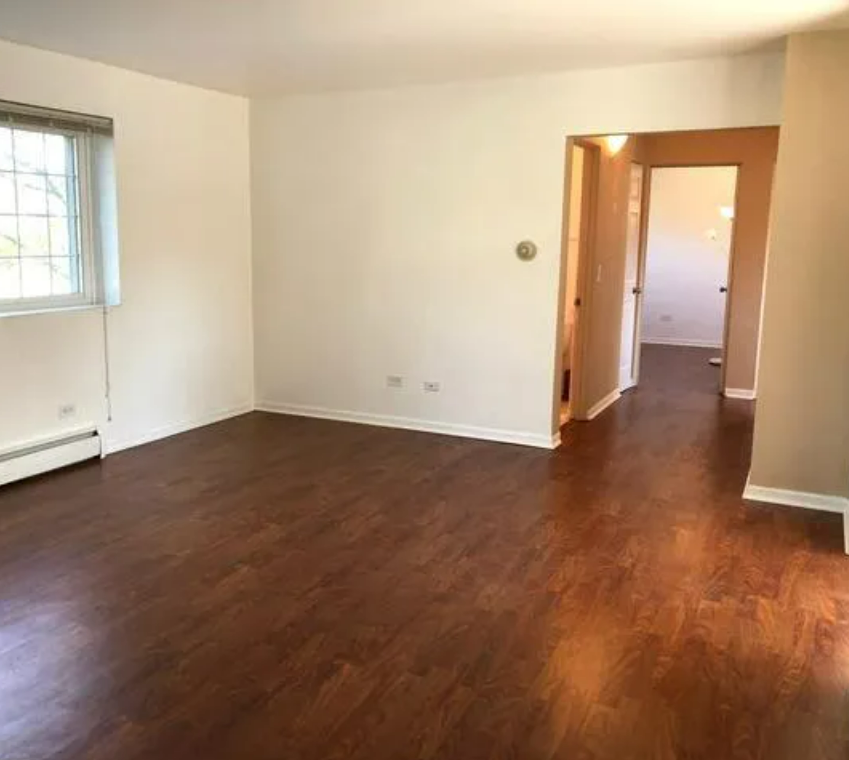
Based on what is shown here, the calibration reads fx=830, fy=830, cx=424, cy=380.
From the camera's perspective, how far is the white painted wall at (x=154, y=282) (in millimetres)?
4730

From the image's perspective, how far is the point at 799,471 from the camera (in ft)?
14.6

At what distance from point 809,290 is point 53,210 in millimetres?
4304

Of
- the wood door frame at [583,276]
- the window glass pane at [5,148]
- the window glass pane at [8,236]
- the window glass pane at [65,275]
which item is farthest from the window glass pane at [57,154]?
the wood door frame at [583,276]

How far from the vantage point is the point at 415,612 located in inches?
124

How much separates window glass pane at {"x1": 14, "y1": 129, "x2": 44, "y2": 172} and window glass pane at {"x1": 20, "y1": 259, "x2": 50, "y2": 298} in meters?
0.54

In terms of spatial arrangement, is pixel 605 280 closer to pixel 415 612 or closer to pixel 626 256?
pixel 626 256

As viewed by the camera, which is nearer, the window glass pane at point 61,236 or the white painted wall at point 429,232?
the window glass pane at point 61,236

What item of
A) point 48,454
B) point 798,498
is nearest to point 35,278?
point 48,454

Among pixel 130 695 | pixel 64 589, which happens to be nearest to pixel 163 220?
pixel 64 589

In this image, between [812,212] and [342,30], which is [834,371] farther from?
[342,30]

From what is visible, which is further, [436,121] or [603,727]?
[436,121]

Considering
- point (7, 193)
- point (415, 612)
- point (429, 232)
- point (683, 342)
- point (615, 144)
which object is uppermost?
point (615, 144)

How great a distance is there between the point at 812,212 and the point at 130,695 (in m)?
3.74

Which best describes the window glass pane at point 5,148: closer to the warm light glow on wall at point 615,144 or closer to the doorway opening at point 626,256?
the doorway opening at point 626,256
